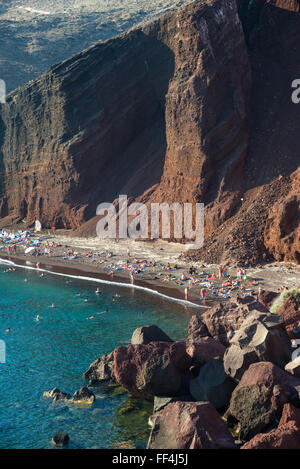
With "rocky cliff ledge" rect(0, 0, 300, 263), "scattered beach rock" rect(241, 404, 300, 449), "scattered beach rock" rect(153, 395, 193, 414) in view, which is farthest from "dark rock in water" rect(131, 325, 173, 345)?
"rocky cliff ledge" rect(0, 0, 300, 263)

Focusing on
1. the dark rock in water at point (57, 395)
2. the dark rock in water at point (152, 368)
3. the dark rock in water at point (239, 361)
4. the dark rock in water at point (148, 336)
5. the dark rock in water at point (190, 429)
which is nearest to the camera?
the dark rock in water at point (190, 429)

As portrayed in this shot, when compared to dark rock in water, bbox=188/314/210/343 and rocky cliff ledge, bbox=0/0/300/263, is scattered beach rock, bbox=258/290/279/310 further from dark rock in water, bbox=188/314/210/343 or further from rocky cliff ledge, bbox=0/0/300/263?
rocky cliff ledge, bbox=0/0/300/263

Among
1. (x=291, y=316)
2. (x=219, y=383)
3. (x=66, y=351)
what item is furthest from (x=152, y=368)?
(x=66, y=351)

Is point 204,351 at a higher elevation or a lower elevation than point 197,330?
lower

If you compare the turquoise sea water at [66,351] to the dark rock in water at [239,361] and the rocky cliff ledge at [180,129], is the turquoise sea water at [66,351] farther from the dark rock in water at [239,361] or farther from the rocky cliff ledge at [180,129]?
the rocky cliff ledge at [180,129]

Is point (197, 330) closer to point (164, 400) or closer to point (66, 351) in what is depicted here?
point (164, 400)

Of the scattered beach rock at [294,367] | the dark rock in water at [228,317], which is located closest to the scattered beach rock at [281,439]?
the scattered beach rock at [294,367]
